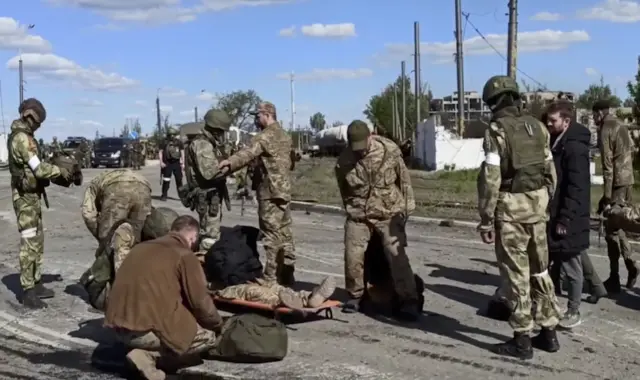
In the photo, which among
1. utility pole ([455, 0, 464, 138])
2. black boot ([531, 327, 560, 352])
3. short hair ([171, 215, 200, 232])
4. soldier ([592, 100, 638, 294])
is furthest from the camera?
utility pole ([455, 0, 464, 138])

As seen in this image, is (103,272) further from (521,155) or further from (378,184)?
(521,155)

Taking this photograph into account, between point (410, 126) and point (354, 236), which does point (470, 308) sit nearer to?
point (354, 236)

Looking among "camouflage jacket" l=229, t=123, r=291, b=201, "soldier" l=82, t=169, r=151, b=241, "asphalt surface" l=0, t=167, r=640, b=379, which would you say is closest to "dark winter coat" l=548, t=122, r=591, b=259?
"asphalt surface" l=0, t=167, r=640, b=379

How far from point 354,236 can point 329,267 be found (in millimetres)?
2830

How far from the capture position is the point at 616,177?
364 inches

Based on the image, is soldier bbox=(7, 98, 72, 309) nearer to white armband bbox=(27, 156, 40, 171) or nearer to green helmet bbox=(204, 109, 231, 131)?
white armband bbox=(27, 156, 40, 171)

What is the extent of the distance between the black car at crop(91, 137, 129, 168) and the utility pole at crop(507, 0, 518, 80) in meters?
28.1

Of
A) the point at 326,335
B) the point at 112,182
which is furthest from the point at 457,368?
the point at 112,182

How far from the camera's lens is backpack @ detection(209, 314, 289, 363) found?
258 inches

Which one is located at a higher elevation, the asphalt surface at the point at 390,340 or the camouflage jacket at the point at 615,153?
the camouflage jacket at the point at 615,153

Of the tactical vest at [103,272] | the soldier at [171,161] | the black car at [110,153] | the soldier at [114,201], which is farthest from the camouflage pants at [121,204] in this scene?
the black car at [110,153]

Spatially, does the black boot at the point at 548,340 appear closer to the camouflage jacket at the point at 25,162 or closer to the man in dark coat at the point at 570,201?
the man in dark coat at the point at 570,201

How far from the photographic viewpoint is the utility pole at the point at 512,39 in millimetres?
21969

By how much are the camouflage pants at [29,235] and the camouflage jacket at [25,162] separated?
116mm
